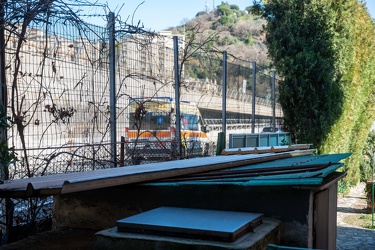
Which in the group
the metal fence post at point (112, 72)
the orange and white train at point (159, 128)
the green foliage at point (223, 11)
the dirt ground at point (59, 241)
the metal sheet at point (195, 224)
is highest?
the green foliage at point (223, 11)

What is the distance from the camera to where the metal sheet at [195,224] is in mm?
2881

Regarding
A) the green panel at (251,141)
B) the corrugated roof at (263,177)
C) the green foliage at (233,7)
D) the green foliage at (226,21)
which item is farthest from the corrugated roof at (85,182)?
the green foliage at (233,7)

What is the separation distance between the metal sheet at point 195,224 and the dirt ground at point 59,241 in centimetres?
83

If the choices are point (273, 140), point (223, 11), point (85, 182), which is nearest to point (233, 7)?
point (223, 11)

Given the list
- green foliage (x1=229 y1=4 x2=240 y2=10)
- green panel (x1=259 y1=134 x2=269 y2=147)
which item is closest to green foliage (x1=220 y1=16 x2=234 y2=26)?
green foliage (x1=229 y1=4 x2=240 y2=10)

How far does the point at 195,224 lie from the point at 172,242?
241 millimetres

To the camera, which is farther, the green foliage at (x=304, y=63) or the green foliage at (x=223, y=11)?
the green foliage at (x=223, y=11)

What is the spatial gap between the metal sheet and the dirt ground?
0.83m

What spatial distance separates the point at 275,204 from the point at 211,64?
6.48m

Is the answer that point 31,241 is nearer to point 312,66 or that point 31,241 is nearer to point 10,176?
point 10,176

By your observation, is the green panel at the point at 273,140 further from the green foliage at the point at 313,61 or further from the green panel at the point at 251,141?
the green foliage at the point at 313,61

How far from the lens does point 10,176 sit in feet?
16.1

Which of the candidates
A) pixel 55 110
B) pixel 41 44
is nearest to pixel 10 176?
pixel 55 110

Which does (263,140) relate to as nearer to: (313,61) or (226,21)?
(313,61)
